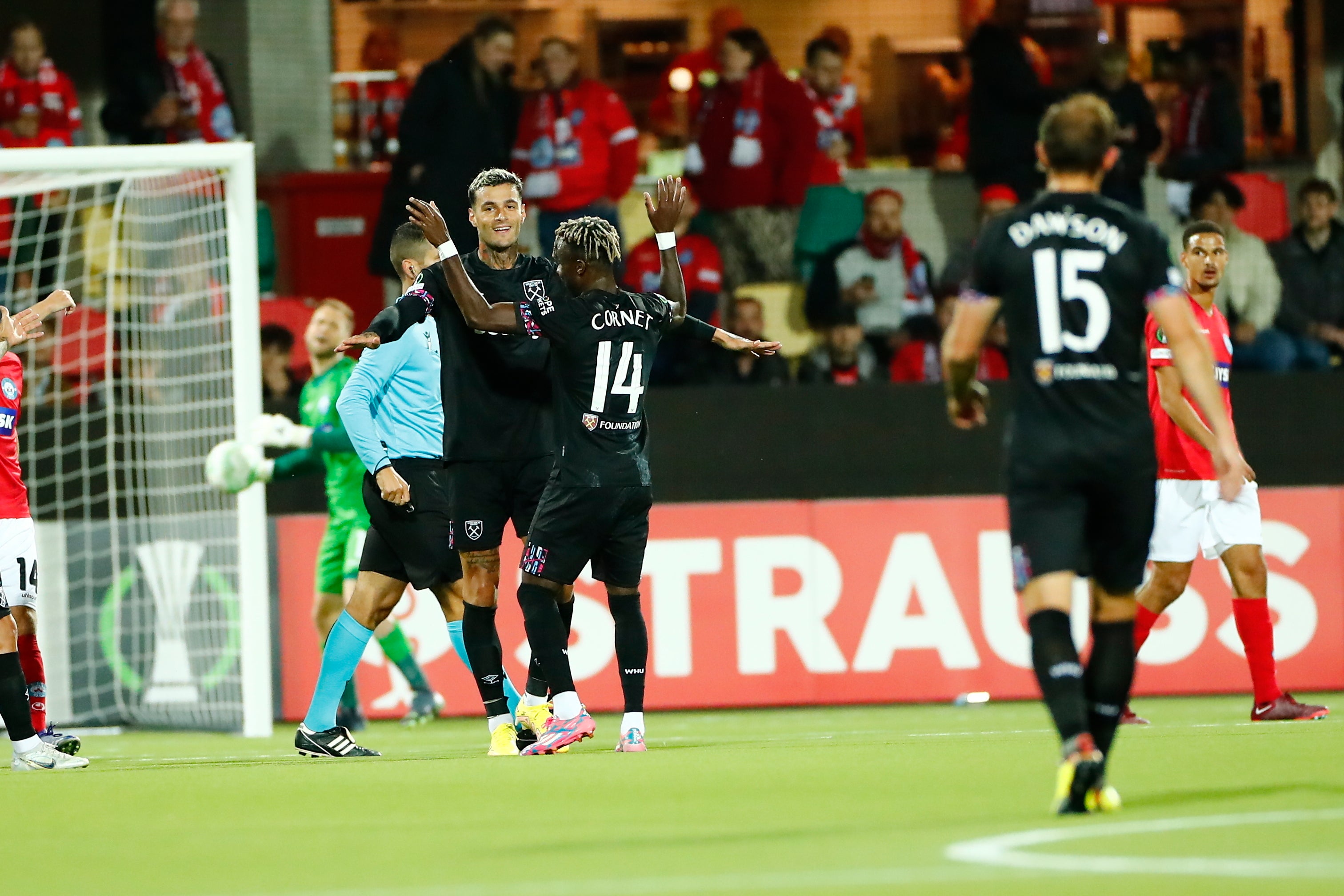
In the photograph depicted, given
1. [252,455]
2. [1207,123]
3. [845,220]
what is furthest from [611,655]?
[1207,123]

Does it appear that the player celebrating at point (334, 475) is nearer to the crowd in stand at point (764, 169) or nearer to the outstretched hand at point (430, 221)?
the outstretched hand at point (430, 221)

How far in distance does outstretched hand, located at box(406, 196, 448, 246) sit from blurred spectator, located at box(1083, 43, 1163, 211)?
695 centimetres

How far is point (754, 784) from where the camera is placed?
20.0 feet

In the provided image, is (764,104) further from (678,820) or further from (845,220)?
(678,820)

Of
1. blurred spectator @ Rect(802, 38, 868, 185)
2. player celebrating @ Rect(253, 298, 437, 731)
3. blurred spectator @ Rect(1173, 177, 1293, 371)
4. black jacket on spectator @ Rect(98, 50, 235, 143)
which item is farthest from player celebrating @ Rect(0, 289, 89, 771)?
blurred spectator @ Rect(1173, 177, 1293, 371)

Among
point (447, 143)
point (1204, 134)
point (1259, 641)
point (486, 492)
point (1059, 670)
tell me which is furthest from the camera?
point (1204, 134)

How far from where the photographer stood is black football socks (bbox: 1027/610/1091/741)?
5.11 m

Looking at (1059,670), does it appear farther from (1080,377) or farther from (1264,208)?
(1264,208)

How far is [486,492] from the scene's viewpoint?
774cm

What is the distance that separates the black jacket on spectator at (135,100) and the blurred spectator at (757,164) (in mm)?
2231

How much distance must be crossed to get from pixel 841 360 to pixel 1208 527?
430cm

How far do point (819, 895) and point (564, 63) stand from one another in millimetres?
10001

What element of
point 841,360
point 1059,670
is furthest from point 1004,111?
point 1059,670

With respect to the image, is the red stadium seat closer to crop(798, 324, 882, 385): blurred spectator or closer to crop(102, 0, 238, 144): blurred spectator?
crop(798, 324, 882, 385): blurred spectator
